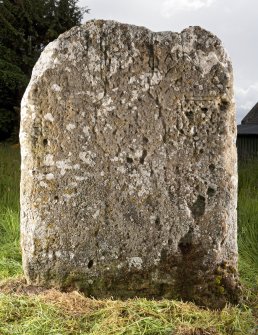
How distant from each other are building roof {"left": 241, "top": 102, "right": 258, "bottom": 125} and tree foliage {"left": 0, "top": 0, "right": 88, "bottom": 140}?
11436 millimetres

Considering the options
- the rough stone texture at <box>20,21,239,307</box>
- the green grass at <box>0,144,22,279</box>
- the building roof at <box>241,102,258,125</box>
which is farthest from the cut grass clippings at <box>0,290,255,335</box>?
the building roof at <box>241,102,258,125</box>

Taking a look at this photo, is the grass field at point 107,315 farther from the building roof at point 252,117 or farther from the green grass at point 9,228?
the building roof at point 252,117

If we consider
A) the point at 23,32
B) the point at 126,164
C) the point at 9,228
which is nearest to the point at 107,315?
the point at 126,164

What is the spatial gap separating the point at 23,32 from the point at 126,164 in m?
17.0

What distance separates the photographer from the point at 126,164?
4.62m

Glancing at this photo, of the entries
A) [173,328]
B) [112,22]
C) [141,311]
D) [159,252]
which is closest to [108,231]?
[159,252]

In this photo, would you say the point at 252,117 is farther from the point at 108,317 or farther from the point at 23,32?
the point at 108,317

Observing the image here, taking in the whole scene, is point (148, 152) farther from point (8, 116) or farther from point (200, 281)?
point (8, 116)

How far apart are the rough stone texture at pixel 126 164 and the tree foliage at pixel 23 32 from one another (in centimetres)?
1472

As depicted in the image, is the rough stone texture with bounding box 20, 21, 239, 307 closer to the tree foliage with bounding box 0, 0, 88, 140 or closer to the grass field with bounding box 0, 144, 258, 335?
the grass field with bounding box 0, 144, 258, 335

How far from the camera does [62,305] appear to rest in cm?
433

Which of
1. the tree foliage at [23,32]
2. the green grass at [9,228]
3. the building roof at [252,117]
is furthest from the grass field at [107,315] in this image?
the building roof at [252,117]

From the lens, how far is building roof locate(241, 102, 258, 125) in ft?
93.9

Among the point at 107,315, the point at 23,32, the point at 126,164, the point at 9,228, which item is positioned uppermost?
the point at 23,32
